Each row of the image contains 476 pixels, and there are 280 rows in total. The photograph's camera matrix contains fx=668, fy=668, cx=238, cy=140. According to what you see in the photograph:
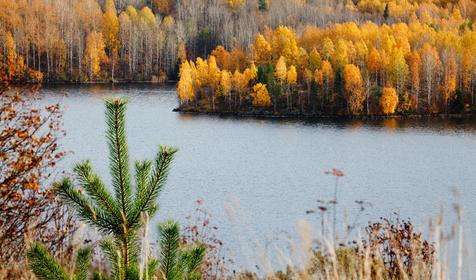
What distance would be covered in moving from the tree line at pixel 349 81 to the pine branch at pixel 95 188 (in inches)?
1839

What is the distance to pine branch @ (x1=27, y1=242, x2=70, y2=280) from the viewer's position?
2422 mm

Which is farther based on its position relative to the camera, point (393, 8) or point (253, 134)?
point (393, 8)

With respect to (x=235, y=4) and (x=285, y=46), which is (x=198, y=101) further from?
(x=235, y=4)

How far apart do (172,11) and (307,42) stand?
38.5 metres

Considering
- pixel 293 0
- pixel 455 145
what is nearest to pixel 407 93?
pixel 455 145

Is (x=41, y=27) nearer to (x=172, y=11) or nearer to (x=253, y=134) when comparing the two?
(x=172, y=11)

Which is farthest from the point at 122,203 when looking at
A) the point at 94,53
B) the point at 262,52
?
the point at 94,53

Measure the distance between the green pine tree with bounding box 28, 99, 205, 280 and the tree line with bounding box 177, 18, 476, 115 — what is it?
153 ft

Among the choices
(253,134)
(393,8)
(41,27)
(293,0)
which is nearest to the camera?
(253,134)

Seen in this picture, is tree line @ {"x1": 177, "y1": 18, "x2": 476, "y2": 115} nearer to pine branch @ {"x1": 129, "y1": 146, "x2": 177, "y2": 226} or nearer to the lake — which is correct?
the lake

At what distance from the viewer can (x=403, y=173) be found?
28.6 metres

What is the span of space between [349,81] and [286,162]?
69.5ft

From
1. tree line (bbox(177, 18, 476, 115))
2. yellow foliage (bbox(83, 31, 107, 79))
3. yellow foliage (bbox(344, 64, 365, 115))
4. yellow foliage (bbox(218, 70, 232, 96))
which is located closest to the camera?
yellow foliage (bbox(344, 64, 365, 115))

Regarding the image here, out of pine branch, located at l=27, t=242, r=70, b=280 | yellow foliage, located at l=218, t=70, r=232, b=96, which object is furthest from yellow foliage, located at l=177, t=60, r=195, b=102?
pine branch, located at l=27, t=242, r=70, b=280
